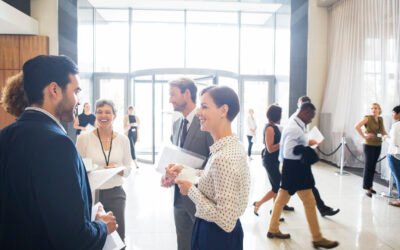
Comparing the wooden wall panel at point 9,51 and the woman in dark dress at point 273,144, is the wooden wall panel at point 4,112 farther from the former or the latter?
the woman in dark dress at point 273,144

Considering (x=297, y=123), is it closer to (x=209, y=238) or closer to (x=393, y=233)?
(x=393, y=233)

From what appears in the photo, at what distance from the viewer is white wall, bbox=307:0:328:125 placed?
9.55m

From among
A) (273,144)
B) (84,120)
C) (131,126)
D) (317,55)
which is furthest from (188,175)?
(317,55)

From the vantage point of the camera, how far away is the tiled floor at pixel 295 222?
344cm

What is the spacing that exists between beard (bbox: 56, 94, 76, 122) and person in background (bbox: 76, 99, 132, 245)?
1.26 meters

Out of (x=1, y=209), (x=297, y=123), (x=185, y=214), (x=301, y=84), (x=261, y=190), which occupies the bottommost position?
(x=261, y=190)

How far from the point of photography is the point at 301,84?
962cm

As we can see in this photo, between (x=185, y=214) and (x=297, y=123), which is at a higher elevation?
(x=297, y=123)

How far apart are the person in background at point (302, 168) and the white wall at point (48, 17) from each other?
25.9ft

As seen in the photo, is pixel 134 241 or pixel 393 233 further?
pixel 393 233

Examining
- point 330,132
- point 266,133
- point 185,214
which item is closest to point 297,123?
point 266,133

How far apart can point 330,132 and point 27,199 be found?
9.10 meters

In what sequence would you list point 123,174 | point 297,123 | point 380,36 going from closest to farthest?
point 123,174
point 297,123
point 380,36

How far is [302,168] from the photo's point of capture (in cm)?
327
